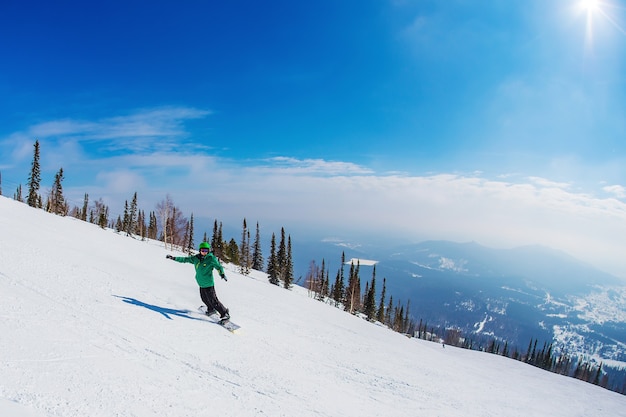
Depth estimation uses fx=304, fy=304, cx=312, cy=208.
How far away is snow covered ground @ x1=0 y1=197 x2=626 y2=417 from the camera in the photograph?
4.80m

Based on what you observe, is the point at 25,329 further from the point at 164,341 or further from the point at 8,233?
the point at 8,233

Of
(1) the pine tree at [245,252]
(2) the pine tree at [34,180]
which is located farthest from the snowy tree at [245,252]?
(2) the pine tree at [34,180]

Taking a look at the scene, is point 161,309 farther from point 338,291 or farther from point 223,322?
point 338,291

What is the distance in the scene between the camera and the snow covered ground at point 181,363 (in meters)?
4.80

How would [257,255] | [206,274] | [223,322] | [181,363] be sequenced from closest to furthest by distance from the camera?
[181,363] < [223,322] < [206,274] < [257,255]

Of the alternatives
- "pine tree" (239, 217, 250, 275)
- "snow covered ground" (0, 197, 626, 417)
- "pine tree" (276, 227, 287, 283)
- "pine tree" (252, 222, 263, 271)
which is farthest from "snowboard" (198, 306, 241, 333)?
"pine tree" (252, 222, 263, 271)

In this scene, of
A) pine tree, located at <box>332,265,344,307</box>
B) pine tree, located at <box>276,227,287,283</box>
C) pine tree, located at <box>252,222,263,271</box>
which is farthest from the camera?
pine tree, located at <box>252,222,263,271</box>

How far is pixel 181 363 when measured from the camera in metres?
6.41

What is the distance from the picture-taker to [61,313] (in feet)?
24.0

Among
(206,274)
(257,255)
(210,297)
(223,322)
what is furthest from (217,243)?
(223,322)

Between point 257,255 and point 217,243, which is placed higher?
point 217,243

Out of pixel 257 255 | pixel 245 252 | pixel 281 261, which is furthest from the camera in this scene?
pixel 257 255

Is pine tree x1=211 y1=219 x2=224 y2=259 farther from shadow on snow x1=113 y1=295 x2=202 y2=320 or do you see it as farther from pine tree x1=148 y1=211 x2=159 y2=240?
shadow on snow x1=113 y1=295 x2=202 y2=320

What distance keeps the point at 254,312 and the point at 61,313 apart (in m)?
A: 6.93
